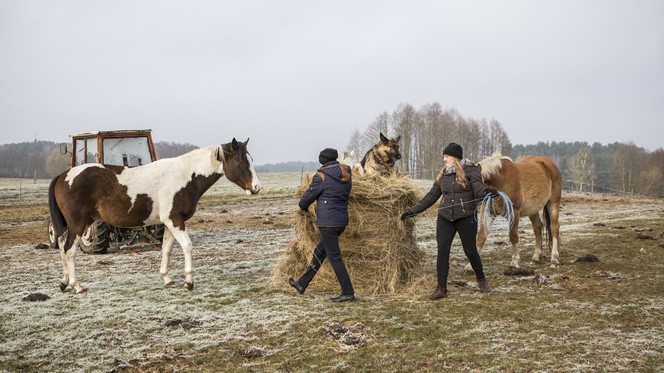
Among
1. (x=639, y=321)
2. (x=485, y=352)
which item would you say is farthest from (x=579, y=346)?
(x=639, y=321)

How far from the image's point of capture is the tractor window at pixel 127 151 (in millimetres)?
12695

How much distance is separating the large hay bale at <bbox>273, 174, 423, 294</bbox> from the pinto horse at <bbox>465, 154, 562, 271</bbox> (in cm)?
176

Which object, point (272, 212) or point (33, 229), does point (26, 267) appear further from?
point (272, 212)

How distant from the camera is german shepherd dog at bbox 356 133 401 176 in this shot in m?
8.62

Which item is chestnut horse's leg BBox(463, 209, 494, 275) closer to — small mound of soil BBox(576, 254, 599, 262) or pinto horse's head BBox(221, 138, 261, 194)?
small mound of soil BBox(576, 254, 599, 262)

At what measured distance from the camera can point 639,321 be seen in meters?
5.66

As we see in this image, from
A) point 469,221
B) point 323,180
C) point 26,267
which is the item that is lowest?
point 26,267

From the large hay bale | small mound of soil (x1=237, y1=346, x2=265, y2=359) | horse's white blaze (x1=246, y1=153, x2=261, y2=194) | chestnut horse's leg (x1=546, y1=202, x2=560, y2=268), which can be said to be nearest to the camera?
small mound of soil (x1=237, y1=346, x2=265, y2=359)

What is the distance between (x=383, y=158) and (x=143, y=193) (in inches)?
164

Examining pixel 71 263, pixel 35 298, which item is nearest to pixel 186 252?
pixel 71 263

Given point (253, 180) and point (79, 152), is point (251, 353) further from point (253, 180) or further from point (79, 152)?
point (79, 152)

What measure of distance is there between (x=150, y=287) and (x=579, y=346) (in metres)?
6.26

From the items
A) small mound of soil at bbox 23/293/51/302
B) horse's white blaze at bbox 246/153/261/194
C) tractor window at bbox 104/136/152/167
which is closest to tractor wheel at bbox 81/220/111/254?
tractor window at bbox 104/136/152/167

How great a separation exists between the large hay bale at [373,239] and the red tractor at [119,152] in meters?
6.19
